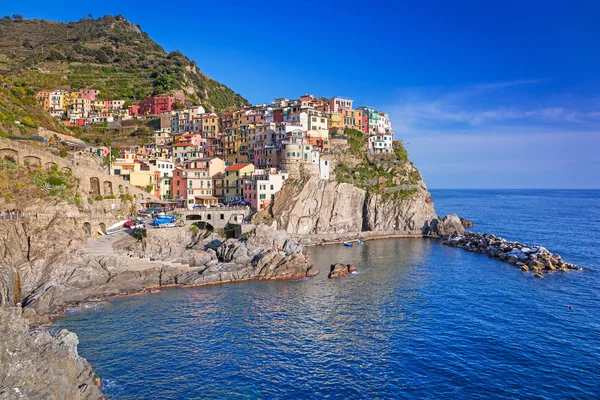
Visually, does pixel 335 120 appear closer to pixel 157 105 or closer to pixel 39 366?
pixel 157 105

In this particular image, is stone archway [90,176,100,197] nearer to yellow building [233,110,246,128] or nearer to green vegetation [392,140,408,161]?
yellow building [233,110,246,128]

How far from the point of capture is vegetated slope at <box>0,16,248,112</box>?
13350 cm

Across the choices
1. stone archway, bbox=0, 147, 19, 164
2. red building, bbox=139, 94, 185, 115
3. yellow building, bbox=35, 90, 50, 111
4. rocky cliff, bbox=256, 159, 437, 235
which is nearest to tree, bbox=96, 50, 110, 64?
yellow building, bbox=35, 90, 50, 111

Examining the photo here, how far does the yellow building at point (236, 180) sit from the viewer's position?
251 feet

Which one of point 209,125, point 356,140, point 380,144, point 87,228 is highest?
point 209,125

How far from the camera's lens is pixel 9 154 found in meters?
53.8

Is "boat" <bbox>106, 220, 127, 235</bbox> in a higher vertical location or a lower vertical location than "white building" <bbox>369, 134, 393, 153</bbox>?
lower

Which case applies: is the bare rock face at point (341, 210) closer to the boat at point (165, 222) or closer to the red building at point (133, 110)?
the boat at point (165, 222)

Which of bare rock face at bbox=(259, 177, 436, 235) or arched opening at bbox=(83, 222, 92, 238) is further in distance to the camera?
bare rock face at bbox=(259, 177, 436, 235)

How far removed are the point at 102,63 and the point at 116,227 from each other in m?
120

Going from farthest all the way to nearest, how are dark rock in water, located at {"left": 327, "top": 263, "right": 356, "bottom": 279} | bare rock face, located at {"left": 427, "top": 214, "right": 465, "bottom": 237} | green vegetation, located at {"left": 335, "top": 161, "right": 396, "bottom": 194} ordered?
green vegetation, located at {"left": 335, "top": 161, "right": 396, "bottom": 194} → bare rock face, located at {"left": 427, "top": 214, "right": 465, "bottom": 237} → dark rock in water, located at {"left": 327, "top": 263, "right": 356, "bottom": 279}

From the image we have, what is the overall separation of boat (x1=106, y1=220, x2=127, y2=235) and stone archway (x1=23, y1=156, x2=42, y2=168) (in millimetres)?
12575

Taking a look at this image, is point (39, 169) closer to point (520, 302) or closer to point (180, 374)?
point (180, 374)

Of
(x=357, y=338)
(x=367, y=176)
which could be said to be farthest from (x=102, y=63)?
(x=357, y=338)
